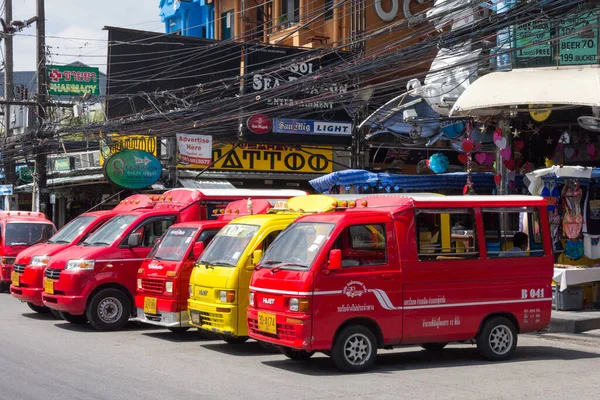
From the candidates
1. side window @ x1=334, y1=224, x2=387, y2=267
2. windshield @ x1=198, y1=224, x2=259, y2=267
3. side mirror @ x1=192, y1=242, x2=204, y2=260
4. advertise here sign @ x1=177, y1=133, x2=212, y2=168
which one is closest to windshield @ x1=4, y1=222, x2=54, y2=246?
advertise here sign @ x1=177, y1=133, x2=212, y2=168

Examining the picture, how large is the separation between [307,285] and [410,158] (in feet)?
79.7

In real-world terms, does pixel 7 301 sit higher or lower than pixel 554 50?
lower

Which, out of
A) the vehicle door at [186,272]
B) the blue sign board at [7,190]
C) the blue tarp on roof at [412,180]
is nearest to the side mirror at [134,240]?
the vehicle door at [186,272]

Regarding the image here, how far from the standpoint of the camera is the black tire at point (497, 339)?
11203 mm

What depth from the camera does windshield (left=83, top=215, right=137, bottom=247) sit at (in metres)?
14.8

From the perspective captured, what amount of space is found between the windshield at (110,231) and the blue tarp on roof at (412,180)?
7788 mm

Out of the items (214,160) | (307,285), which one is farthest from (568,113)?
(214,160)

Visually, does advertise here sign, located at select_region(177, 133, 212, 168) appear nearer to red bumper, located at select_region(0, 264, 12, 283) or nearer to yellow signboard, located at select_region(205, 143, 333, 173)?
yellow signboard, located at select_region(205, 143, 333, 173)

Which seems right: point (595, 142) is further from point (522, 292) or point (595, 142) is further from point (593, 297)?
point (522, 292)

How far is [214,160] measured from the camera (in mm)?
31453

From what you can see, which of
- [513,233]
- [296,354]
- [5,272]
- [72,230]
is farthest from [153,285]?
[5,272]

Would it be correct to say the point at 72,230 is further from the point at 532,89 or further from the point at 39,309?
the point at 532,89

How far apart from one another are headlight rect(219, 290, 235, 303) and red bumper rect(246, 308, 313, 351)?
1099mm

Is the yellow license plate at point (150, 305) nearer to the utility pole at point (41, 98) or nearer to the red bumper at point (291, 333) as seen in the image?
the red bumper at point (291, 333)
